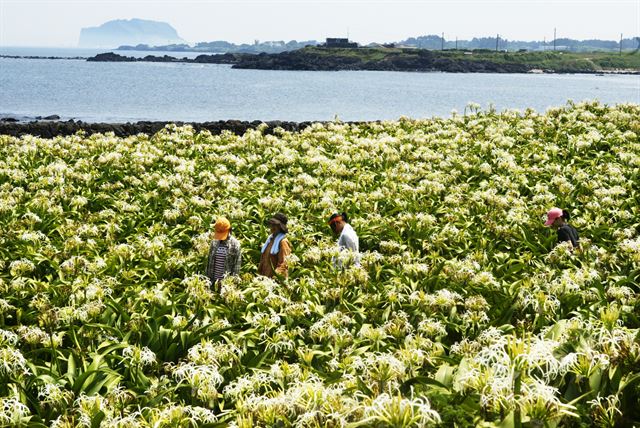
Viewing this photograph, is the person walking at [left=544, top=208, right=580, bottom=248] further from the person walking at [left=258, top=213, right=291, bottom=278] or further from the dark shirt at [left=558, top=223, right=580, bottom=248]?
the person walking at [left=258, top=213, right=291, bottom=278]

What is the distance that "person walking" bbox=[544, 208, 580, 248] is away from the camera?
11.3 m

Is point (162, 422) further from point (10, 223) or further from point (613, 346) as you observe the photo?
point (10, 223)

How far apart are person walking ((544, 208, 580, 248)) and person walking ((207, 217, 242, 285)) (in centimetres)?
591

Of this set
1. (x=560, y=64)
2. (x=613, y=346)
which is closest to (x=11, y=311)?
(x=613, y=346)

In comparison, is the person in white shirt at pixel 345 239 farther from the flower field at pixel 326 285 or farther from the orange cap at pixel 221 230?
the orange cap at pixel 221 230

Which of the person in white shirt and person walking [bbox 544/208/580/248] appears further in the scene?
person walking [bbox 544/208/580/248]

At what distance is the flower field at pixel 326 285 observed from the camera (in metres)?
4.10

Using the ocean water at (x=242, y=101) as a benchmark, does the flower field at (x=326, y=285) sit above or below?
below

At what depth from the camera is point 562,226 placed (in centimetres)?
1147

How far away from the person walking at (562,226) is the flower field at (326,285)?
39 cm

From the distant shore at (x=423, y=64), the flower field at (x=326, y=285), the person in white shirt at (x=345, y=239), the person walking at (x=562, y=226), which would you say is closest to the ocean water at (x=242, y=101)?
the flower field at (x=326, y=285)

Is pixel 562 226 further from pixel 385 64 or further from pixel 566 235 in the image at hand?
pixel 385 64

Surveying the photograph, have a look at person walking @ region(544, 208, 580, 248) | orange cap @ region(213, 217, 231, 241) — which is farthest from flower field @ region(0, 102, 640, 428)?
orange cap @ region(213, 217, 231, 241)

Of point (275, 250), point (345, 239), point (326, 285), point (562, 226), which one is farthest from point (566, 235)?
point (275, 250)
